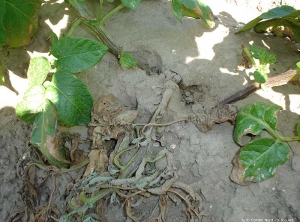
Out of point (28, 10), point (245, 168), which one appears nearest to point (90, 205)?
point (245, 168)

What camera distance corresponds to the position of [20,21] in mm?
1578

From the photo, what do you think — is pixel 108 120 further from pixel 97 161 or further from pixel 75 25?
pixel 75 25

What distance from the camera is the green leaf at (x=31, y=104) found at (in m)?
1.31

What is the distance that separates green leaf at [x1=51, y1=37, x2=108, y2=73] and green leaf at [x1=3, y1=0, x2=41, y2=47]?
0.31 m

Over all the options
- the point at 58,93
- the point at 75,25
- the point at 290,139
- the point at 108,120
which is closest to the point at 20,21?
the point at 75,25

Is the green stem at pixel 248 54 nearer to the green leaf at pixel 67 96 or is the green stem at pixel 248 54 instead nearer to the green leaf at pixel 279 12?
the green leaf at pixel 279 12

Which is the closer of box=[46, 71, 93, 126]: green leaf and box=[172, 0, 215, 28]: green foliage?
box=[46, 71, 93, 126]: green leaf

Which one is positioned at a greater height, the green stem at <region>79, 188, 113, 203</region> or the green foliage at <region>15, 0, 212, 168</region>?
the green foliage at <region>15, 0, 212, 168</region>

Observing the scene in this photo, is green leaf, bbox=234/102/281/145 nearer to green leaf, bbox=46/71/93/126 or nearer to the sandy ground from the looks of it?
the sandy ground

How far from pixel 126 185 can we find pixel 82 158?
253 mm

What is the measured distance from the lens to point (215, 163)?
1366mm

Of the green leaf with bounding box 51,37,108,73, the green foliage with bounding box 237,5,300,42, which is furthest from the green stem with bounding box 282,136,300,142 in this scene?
the green leaf with bounding box 51,37,108,73

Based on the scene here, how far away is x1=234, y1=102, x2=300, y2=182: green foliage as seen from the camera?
128cm

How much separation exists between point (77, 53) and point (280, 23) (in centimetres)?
99
